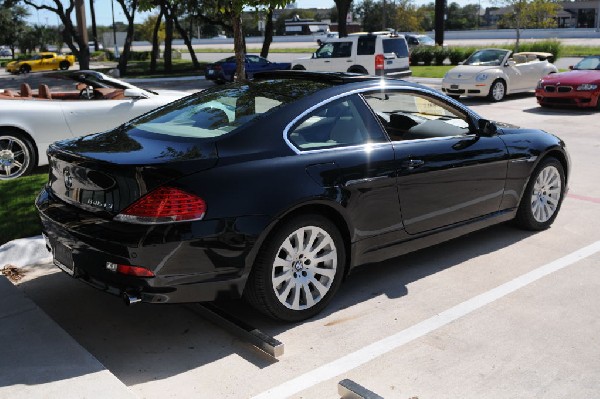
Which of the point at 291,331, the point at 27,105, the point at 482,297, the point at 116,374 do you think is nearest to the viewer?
the point at 116,374

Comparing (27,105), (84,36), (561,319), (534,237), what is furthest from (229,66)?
(561,319)

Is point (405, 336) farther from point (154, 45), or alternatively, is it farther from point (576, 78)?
point (154, 45)

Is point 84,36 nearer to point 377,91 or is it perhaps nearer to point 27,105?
point 27,105

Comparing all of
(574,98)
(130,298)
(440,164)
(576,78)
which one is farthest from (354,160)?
(576,78)

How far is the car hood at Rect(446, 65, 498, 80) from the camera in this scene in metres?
18.2

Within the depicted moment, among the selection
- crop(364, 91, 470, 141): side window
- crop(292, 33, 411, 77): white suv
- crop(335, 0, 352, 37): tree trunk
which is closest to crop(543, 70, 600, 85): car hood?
crop(292, 33, 411, 77): white suv

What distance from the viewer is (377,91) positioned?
500 centimetres

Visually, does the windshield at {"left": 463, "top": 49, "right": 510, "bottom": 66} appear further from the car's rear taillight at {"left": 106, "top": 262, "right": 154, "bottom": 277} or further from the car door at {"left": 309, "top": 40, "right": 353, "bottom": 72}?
the car's rear taillight at {"left": 106, "top": 262, "right": 154, "bottom": 277}

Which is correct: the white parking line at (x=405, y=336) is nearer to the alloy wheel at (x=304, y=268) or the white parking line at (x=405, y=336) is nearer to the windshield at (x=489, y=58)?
the alloy wheel at (x=304, y=268)

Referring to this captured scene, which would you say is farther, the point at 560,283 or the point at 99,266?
the point at 560,283

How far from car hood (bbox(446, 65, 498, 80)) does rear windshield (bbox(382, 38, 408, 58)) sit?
11.3ft

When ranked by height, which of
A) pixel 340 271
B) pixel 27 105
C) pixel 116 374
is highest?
pixel 27 105

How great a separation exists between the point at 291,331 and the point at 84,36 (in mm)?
31722

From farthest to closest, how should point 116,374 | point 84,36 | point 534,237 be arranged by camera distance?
1. point 84,36
2. point 534,237
3. point 116,374
